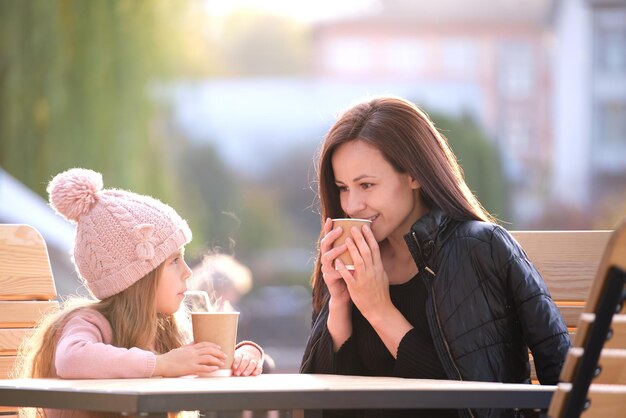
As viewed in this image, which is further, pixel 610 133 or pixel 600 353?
pixel 610 133

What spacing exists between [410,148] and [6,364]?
1.24 metres

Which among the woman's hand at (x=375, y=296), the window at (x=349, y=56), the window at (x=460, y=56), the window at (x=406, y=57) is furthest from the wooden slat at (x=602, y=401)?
the window at (x=349, y=56)

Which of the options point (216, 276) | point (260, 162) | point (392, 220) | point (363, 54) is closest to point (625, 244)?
point (392, 220)

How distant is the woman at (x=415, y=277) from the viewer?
102 inches

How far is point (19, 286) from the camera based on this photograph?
10.1 feet

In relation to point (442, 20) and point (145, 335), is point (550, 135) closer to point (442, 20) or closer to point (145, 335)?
point (442, 20)

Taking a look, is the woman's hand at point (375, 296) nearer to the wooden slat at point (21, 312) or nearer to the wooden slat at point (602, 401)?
the wooden slat at point (602, 401)

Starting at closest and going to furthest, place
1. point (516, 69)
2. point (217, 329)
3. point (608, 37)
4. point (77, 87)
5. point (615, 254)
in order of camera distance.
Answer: point (615, 254) → point (217, 329) → point (77, 87) → point (608, 37) → point (516, 69)

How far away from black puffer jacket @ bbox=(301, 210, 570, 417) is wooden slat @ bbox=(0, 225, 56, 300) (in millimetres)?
1053

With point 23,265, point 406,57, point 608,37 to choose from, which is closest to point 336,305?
point 23,265

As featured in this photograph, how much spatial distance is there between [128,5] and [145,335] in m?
9.14

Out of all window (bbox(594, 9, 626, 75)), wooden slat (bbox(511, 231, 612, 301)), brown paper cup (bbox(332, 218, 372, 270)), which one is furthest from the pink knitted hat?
window (bbox(594, 9, 626, 75))

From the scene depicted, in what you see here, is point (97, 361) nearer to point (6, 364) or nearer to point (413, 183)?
point (6, 364)

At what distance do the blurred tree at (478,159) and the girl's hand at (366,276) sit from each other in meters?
34.7
